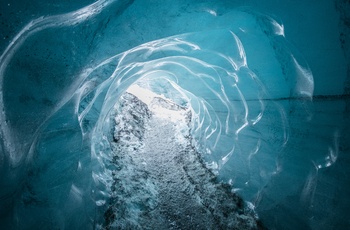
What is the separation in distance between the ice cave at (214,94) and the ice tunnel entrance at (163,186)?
4 cm

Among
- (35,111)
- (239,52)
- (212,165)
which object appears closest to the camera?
(35,111)

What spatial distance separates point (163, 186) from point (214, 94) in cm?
329

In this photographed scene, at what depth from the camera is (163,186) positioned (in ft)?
19.8

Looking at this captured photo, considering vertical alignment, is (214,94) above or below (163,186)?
above

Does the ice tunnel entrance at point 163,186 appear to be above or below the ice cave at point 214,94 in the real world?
below

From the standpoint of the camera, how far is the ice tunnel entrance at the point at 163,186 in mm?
4660

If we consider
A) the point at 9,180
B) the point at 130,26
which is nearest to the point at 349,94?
the point at 130,26

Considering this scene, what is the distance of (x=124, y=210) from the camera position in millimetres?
4703

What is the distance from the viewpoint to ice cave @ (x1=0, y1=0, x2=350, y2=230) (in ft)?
6.30

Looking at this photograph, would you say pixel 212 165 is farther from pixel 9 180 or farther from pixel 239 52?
pixel 9 180

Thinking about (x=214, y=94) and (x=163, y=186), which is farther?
(x=163, y=186)

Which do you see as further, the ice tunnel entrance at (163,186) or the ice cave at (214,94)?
the ice tunnel entrance at (163,186)

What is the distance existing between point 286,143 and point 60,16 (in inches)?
152

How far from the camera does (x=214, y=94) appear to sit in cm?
585
